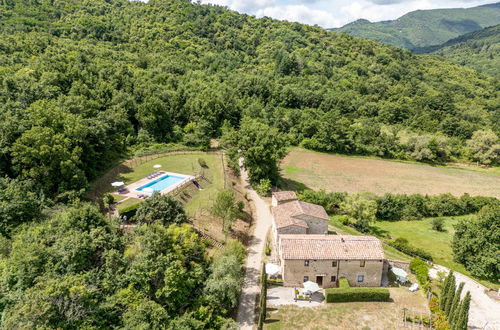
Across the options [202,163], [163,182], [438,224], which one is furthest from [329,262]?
[202,163]

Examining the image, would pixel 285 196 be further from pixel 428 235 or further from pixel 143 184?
pixel 428 235

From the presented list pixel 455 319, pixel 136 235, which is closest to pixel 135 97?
pixel 136 235

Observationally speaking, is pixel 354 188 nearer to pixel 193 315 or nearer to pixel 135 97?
pixel 193 315

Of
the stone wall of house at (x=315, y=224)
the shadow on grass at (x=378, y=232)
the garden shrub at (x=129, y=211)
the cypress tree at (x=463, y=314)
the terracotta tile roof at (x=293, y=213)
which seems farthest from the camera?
the shadow on grass at (x=378, y=232)

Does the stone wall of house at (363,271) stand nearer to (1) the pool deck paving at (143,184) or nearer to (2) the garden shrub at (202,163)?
(1) the pool deck paving at (143,184)

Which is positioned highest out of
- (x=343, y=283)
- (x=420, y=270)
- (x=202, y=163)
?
(x=202, y=163)

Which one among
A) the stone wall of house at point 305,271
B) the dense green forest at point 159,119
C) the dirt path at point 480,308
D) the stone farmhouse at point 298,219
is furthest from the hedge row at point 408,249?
the dense green forest at point 159,119
